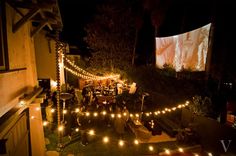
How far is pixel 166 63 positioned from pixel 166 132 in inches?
266

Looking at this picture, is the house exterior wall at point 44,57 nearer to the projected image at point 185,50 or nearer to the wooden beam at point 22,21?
the projected image at point 185,50

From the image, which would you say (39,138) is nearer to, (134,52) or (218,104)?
(218,104)

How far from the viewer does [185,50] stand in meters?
12.1

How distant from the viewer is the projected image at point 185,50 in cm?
1005

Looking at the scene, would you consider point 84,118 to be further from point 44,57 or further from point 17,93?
point 17,93

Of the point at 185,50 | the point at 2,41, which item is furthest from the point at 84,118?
the point at 185,50

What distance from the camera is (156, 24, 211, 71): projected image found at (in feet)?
33.0

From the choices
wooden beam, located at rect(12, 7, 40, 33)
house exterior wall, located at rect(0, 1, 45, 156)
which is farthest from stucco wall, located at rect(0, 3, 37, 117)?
wooden beam, located at rect(12, 7, 40, 33)

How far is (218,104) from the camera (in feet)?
28.3

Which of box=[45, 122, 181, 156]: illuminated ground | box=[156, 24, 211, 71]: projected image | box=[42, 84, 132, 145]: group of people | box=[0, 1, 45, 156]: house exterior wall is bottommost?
box=[45, 122, 181, 156]: illuminated ground

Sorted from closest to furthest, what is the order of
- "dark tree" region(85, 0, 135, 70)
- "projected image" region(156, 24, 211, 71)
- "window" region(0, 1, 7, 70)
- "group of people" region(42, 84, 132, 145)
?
"window" region(0, 1, 7, 70), "group of people" region(42, 84, 132, 145), "projected image" region(156, 24, 211, 71), "dark tree" region(85, 0, 135, 70)

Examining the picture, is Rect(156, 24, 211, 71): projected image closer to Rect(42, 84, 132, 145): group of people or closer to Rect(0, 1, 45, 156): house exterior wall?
Rect(42, 84, 132, 145): group of people

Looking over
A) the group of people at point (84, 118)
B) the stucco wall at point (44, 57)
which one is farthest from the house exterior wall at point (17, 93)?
the stucco wall at point (44, 57)

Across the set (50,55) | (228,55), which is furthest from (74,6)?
(228,55)
